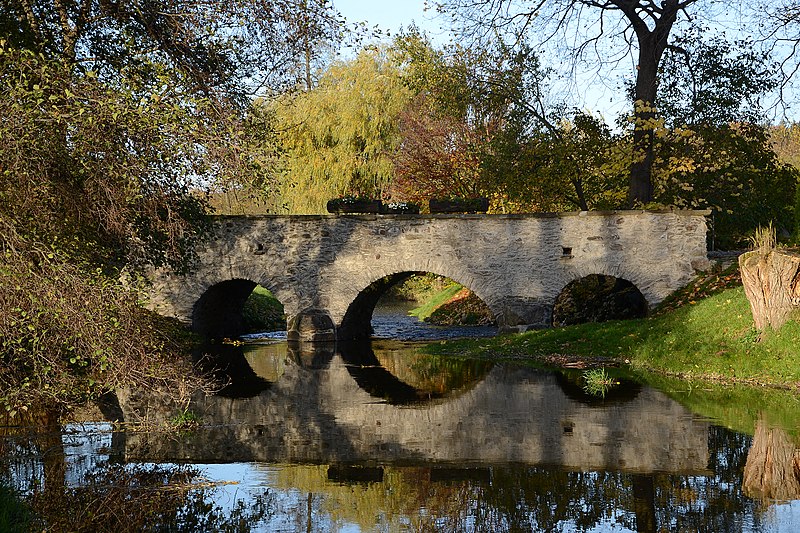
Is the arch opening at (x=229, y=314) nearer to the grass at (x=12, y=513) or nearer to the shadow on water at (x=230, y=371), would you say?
the shadow on water at (x=230, y=371)

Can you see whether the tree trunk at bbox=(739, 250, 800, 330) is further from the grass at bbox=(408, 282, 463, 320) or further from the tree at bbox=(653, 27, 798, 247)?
the grass at bbox=(408, 282, 463, 320)

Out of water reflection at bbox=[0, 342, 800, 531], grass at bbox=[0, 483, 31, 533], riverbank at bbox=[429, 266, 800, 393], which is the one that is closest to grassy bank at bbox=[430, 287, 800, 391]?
riverbank at bbox=[429, 266, 800, 393]

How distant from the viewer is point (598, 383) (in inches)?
572

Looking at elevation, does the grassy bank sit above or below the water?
above

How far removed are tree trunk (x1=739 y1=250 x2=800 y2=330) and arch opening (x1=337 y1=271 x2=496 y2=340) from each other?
9522mm

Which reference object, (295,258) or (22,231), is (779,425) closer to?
(22,231)

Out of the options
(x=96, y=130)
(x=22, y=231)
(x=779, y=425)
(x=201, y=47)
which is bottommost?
(x=779, y=425)

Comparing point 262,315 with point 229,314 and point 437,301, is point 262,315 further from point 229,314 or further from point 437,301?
point 437,301

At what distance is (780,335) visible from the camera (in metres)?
14.8

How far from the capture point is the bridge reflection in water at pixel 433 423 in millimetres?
9695

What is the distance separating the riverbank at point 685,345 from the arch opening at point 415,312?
3.32 metres

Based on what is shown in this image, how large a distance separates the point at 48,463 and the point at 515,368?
977cm

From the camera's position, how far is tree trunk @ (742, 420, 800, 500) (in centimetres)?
809

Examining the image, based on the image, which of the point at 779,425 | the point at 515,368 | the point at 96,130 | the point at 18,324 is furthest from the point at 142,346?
the point at 515,368
